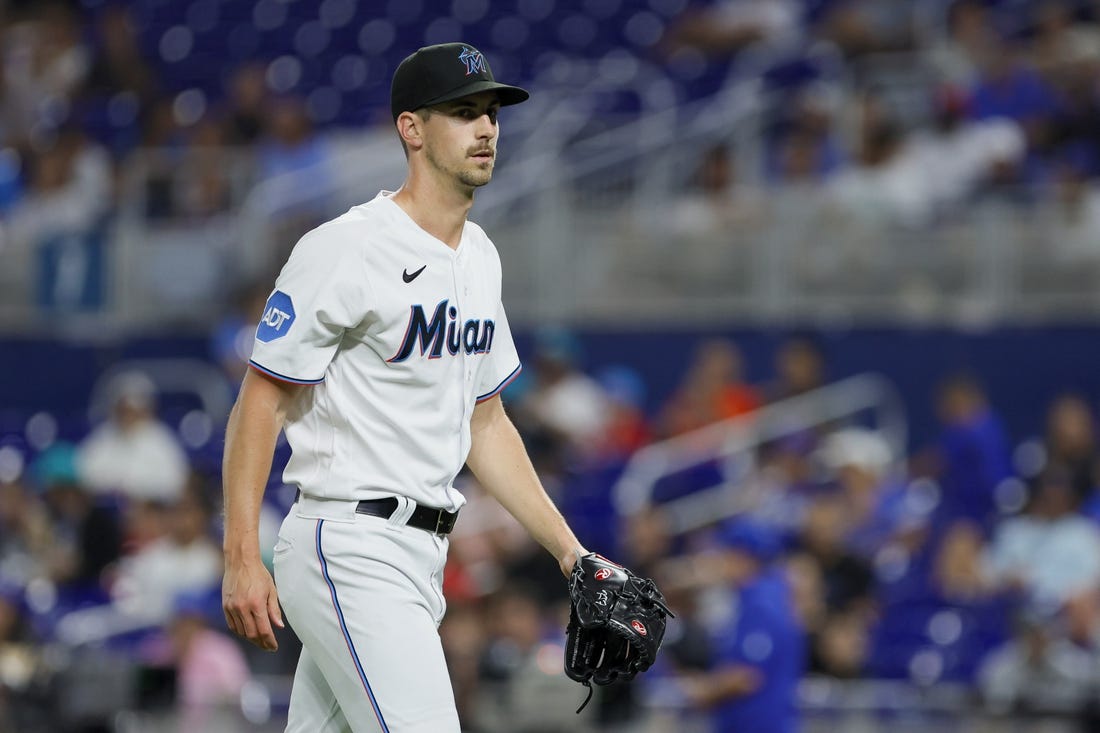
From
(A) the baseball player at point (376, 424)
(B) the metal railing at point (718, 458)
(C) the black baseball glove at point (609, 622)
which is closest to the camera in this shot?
(A) the baseball player at point (376, 424)

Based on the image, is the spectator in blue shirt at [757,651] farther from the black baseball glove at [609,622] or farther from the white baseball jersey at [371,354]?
the white baseball jersey at [371,354]

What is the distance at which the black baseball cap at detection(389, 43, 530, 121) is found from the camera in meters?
4.04

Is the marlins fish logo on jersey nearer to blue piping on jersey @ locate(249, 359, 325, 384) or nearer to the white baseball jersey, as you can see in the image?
the white baseball jersey

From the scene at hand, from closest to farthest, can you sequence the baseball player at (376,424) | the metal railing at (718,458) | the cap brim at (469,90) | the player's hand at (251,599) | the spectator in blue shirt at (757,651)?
1. the player's hand at (251,599)
2. the baseball player at (376,424)
3. the cap brim at (469,90)
4. the spectator in blue shirt at (757,651)
5. the metal railing at (718,458)

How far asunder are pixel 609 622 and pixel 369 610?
0.55 metres

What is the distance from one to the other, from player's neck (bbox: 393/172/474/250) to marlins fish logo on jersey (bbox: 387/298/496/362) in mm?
177

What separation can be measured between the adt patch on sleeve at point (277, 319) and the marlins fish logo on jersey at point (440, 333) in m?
0.25

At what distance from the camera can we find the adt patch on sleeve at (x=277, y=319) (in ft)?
12.9

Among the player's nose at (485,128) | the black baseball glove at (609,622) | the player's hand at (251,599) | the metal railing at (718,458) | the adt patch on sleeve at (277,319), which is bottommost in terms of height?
the metal railing at (718,458)

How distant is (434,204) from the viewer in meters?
4.14

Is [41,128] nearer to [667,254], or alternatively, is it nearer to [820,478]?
[667,254]

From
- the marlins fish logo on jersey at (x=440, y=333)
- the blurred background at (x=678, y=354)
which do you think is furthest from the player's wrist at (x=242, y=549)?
the blurred background at (x=678, y=354)

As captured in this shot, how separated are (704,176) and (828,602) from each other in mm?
3793

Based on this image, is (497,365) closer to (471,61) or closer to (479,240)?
(479,240)
